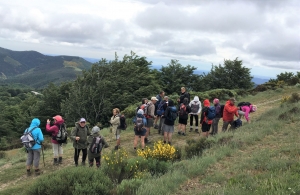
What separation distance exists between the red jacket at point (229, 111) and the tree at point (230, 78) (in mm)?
25868

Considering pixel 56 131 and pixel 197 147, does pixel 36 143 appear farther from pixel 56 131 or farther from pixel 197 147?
pixel 197 147

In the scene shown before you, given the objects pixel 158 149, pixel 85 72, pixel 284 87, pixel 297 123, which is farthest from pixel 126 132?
pixel 85 72

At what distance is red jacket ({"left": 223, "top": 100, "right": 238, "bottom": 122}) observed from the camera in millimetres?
9527

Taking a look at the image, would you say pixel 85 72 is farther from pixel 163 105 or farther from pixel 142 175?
pixel 142 175

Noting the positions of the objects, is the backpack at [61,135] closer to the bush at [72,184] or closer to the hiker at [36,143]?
the hiker at [36,143]

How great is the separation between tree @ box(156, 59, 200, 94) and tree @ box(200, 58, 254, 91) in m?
1.47

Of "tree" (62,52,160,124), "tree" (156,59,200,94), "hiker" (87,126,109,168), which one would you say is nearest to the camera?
"hiker" (87,126,109,168)

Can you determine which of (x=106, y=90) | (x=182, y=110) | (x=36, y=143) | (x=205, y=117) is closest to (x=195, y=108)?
(x=182, y=110)

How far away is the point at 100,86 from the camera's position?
30.8 meters

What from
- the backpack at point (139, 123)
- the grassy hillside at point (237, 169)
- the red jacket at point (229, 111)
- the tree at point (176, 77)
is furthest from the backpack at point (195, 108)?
Answer: the tree at point (176, 77)

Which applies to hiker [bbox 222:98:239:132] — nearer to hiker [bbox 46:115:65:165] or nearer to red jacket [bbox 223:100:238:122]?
red jacket [bbox 223:100:238:122]

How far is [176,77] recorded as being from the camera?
3438 cm

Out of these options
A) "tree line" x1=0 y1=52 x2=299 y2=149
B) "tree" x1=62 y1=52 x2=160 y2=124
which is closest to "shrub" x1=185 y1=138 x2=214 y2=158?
"tree line" x1=0 y1=52 x2=299 y2=149

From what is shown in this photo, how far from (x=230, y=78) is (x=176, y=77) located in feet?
25.0
